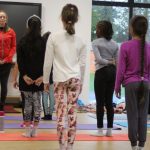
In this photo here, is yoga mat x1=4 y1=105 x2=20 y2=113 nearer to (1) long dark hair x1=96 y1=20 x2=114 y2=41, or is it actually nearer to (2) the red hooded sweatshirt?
(2) the red hooded sweatshirt

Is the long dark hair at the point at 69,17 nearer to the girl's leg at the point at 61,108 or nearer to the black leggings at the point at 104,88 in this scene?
the girl's leg at the point at 61,108

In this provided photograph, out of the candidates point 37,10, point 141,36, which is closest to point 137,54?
point 141,36

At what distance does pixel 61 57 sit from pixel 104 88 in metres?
1.34

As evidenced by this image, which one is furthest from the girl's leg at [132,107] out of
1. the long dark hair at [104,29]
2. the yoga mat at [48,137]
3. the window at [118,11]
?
the window at [118,11]

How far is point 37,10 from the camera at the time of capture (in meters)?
8.21

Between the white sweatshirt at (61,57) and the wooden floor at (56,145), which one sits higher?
the white sweatshirt at (61,57)

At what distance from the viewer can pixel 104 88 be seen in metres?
4.70

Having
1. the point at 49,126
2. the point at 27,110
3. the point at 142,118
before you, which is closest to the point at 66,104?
the point at 142,118

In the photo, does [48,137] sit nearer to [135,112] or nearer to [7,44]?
[135,112]

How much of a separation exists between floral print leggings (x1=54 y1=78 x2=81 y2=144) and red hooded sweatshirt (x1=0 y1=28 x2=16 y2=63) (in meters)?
2.86

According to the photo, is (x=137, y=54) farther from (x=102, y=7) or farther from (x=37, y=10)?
(x=102, y=7)

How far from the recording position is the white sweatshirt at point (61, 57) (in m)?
3.46

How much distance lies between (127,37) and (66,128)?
6.19 meters

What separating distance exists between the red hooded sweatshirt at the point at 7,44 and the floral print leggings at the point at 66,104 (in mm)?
2865
